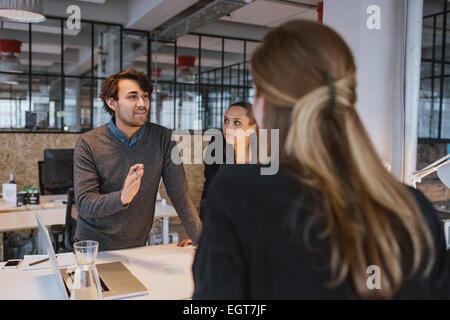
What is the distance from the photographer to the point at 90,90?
6.71 m

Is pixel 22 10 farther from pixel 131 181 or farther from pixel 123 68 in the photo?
pixel 123 68

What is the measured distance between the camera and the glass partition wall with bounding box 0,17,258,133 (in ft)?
21.2

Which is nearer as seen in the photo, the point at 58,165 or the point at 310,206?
the point at 310,206

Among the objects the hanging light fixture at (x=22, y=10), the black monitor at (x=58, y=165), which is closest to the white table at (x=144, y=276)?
the black monitor at (x=58, y=165)

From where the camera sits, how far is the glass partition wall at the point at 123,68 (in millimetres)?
6457

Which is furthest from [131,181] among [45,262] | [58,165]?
[58,165]

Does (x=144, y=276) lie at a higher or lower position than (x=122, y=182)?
lower

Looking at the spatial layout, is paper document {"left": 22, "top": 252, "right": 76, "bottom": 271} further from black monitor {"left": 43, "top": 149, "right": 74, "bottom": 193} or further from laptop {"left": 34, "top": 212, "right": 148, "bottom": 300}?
black monitor {"left": 43, "top": 149, "right": 74, "bottom": 193}

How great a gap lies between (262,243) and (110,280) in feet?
3.40

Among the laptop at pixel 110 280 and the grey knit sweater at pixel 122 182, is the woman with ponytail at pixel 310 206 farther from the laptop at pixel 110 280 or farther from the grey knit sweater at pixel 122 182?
the grey knit sweater at pixel 122 182

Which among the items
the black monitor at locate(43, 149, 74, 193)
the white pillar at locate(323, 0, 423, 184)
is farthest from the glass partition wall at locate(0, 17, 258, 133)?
the white pillar at locate(323, 0, 423, 184)

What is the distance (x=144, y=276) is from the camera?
1.64 meters

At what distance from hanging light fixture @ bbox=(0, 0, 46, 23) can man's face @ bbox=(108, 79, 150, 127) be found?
69.7 inches
